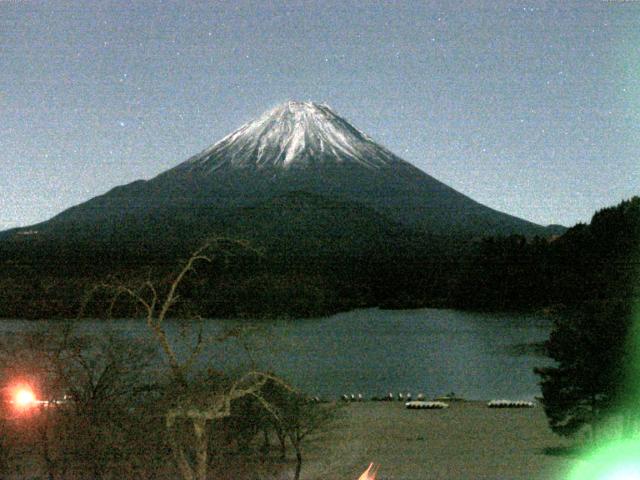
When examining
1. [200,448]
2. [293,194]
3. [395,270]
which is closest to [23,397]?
[200,448]

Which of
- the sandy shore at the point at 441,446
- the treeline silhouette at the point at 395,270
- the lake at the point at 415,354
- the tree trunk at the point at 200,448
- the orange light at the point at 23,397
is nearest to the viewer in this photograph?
the tree trunk at the point at 200,448

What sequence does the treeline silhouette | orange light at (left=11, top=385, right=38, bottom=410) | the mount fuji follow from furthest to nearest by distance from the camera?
the mount fuji → the treeline silhouette → orange light at (left=11, top=385, right=38, bottom=410)

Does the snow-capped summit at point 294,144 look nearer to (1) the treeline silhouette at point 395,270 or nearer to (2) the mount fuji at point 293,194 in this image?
(2) the mount fuji at point 293,194

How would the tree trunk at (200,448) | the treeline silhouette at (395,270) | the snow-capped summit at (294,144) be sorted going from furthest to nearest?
the snow-capped summit at (294,144), the treeline silhouette at (395,270), the tree trunk at (200,448)

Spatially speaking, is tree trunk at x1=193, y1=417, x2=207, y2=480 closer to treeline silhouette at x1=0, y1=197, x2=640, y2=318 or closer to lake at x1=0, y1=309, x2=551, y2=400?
lake at x1=0, y1=309, x2=551, y2=400

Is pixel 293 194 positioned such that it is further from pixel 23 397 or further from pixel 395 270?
pixel 23 397

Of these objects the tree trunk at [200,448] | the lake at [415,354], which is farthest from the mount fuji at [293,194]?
the tree trunk at [200,448]

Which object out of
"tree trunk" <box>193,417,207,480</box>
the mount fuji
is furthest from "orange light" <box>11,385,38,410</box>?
the mount fuji
